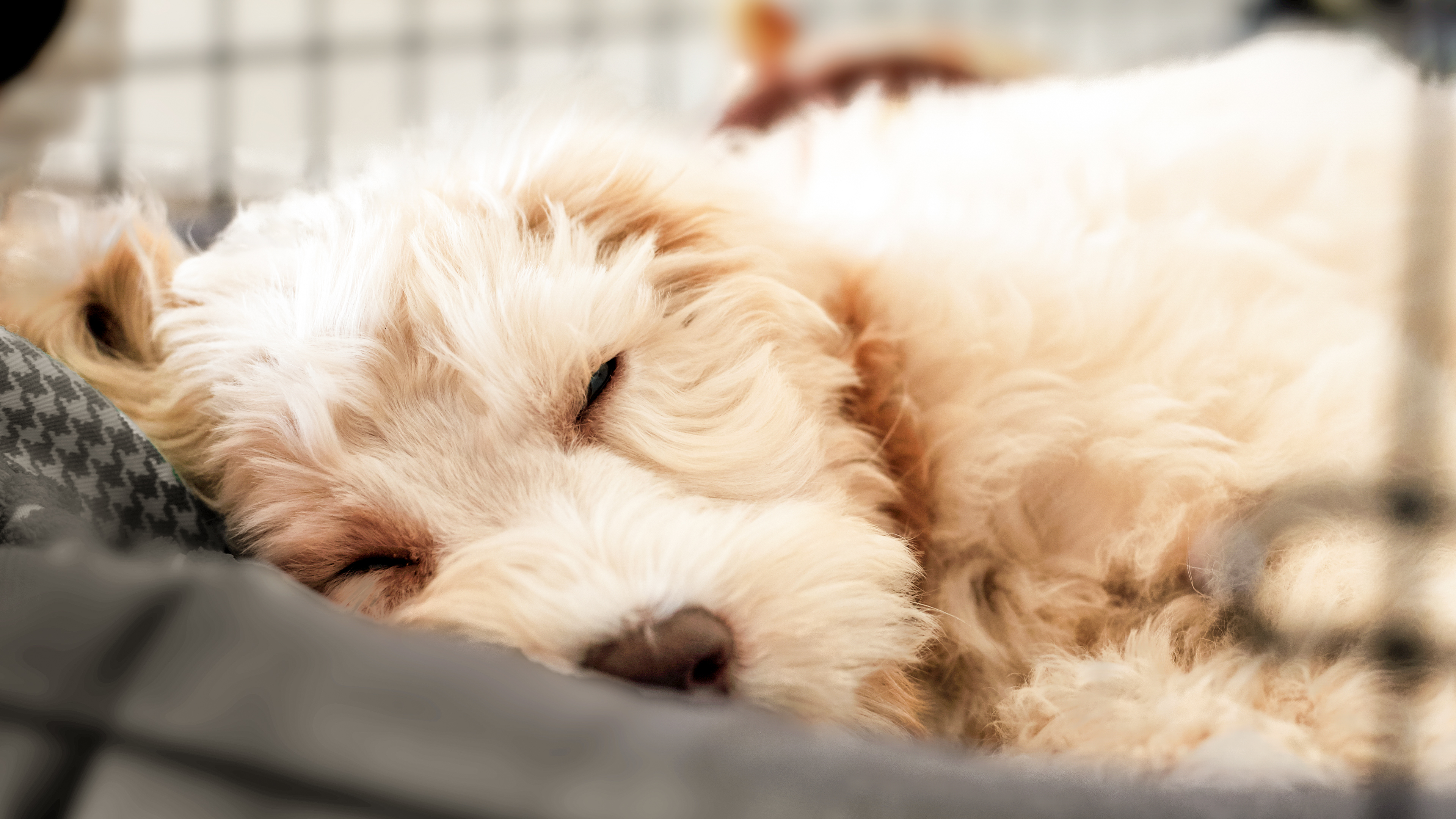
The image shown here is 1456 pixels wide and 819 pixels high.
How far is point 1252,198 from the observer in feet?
4.50

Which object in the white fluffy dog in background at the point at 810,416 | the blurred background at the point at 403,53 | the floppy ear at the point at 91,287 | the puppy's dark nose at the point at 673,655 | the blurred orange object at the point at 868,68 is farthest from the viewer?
the blurred orange object at the point at 868,68

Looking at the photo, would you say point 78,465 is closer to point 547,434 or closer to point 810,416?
point 547,434

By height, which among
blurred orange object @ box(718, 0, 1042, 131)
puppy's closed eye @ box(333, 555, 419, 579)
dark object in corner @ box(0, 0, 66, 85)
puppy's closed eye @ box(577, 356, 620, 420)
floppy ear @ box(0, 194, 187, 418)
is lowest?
puppy's closed eye @ box(333, 555, 419, 579)

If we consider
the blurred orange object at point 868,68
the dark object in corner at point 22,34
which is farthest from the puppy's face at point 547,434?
the blurred orange object at point 868,68

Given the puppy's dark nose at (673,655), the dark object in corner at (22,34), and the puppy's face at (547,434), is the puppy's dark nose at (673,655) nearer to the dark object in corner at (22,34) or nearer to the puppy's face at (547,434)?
the puppy's face at (547,434)

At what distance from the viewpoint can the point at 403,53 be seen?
290 cm

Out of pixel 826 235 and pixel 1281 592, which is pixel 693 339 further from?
pixel 1281 592

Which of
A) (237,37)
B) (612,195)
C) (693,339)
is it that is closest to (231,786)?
(693,339)

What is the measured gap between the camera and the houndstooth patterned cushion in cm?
88

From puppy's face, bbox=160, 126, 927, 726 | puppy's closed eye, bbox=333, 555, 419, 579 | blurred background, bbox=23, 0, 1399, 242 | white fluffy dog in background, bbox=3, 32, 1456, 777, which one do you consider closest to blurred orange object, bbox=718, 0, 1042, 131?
blurred background, bbox=23, 0, 1399, 242

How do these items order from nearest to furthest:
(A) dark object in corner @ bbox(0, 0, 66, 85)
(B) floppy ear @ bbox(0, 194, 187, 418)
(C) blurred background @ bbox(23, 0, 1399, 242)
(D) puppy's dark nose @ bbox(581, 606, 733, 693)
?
(D) puppy's dark nose @ bbox(581, 606, 733, 693), (B) floppy ear @ bbox(0, 194, 187, 418), (A) dark object in corner @ bbox(0, 0, 66, 85), (C) blurred background @ bbox(23, 0, 1399, 242)

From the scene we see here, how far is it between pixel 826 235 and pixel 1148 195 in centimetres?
47

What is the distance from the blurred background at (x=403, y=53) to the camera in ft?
7.71

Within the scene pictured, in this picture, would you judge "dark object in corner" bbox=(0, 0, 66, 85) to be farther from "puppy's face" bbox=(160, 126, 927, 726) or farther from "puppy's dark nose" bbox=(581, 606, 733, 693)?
"puppy's dark nose" bbox=(581, 606, 733, 693)
